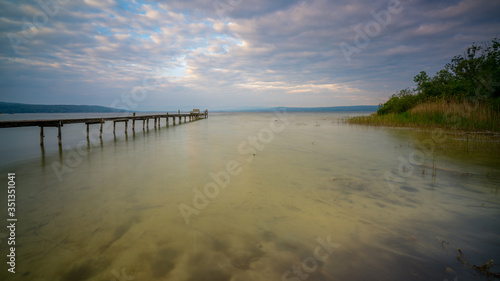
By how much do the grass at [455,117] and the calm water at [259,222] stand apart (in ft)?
30.2

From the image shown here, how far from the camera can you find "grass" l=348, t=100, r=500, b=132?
1301 centimetres

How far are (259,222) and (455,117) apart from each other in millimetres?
18117

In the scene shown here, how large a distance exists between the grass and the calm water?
920 cm

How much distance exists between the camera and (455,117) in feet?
48.9

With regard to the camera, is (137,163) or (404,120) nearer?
(137,163)

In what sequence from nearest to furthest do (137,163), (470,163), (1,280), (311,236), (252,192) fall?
1. (1,280)
2. (311,236)
3. (252,192)
4. (470,163)
5. (137,163)

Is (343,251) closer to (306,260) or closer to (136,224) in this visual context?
(306,260)

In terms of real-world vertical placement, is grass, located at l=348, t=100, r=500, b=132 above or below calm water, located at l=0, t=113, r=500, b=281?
above

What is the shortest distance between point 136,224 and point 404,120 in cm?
2343

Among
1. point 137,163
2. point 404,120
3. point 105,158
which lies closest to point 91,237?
point 137,163

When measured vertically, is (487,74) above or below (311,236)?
above

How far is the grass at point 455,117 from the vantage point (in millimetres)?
13011

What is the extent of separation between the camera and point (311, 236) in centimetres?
318

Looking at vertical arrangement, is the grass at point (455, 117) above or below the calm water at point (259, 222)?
above
